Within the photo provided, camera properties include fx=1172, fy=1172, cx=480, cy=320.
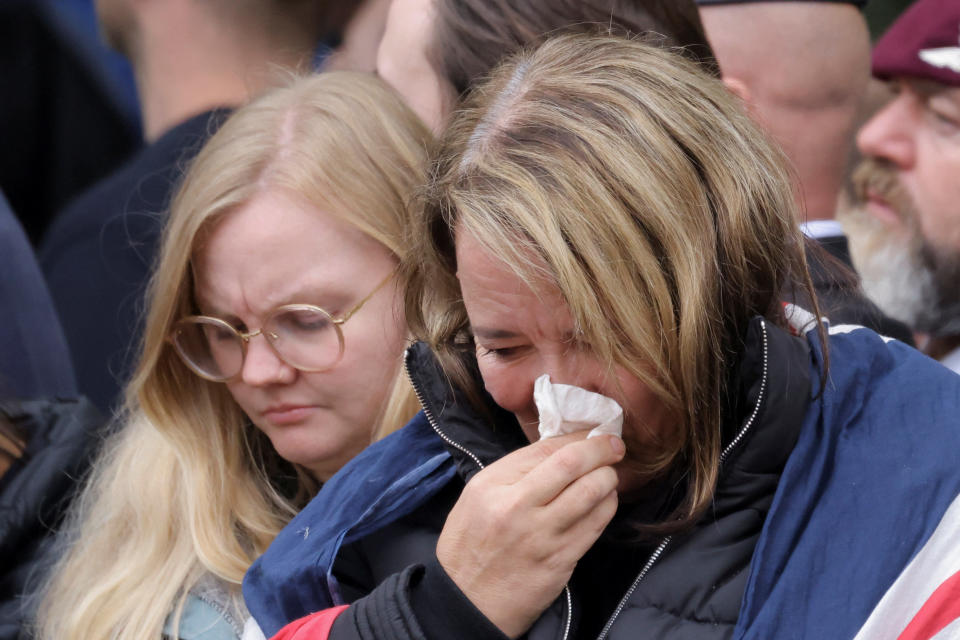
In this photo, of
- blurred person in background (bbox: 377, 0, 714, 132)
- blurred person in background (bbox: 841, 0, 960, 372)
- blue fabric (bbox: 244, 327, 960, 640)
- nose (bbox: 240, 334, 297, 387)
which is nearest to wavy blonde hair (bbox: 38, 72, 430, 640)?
blurred person in background (bbox: 377, 0, 714, 132)

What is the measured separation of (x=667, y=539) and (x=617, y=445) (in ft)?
0.53

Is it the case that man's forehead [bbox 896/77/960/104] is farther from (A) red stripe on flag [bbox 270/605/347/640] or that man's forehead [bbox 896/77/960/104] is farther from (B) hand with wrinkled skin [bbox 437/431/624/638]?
(A) red stripe on flag [bbox 270/605/347/640]

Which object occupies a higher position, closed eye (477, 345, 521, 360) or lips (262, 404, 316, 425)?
closed eye (477, 345, 521, 360)

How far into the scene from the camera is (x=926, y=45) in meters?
3.33

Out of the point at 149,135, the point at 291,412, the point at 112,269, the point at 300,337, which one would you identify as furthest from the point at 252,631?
the point at 149,135

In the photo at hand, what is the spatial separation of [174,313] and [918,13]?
2.32 meters

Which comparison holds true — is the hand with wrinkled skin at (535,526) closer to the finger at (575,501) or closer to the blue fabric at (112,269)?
the finger at (575,501)

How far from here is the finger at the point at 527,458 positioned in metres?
1.83

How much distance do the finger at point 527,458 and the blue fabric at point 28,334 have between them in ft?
5.77

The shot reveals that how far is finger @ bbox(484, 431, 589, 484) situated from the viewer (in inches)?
72.0

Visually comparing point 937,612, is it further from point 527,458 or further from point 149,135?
point 149,135

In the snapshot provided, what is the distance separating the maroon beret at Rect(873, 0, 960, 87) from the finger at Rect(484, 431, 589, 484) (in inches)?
81.2

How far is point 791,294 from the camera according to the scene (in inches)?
78.0

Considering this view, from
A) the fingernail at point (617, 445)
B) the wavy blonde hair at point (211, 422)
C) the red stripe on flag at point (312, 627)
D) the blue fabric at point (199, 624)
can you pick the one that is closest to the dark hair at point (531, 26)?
the wavy blonde hair at point (211, 422)
